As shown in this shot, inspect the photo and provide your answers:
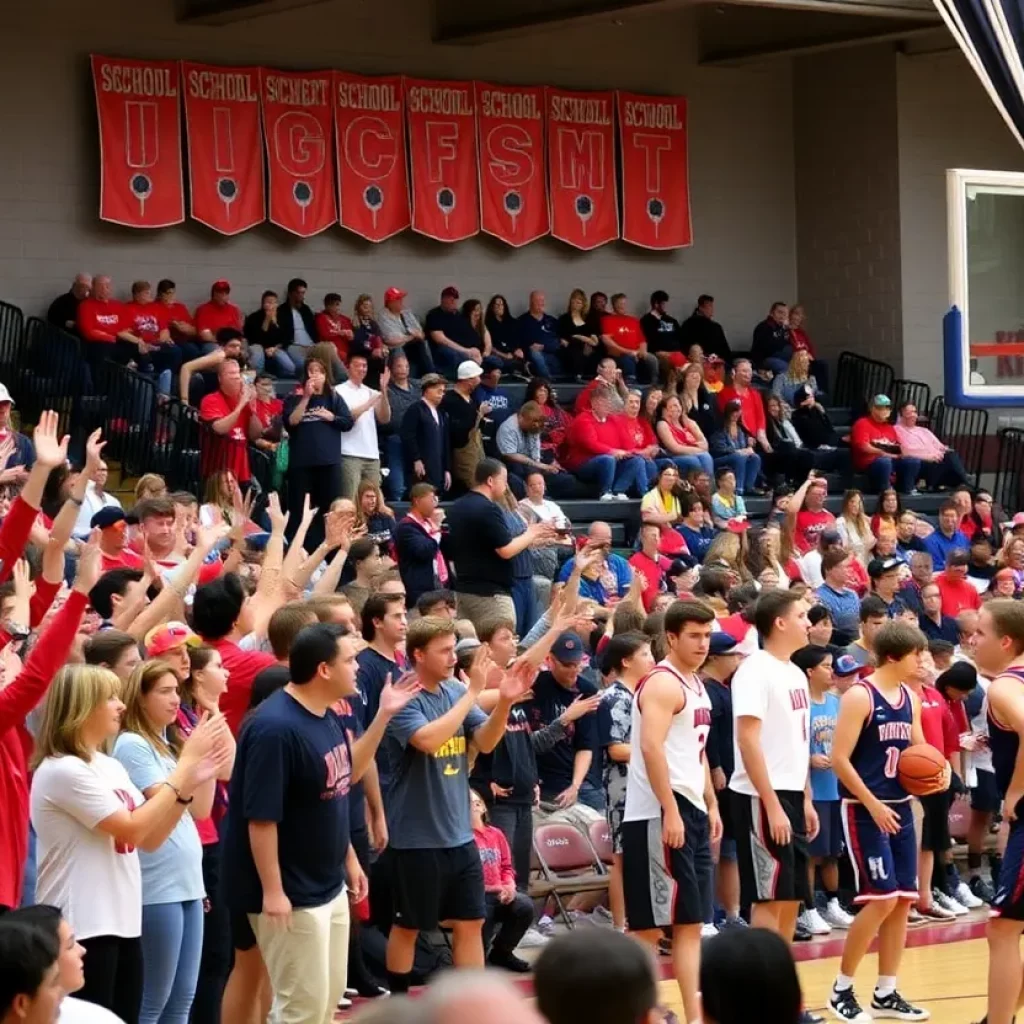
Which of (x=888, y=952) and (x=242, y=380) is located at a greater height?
(x=242, y=380)

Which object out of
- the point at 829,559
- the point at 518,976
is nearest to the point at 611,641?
the point at 518,976

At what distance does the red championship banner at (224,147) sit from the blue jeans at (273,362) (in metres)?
1.85

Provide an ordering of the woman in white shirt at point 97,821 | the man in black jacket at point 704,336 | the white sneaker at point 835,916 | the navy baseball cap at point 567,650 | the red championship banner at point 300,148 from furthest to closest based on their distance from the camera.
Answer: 1. the man in black jacket at point 704,336
2. the red championship banner at point 300,148
3. the white sneaker at point 835,916
4. the navy baseball cap at point 567,650
5. the woman in white shirt at point 97,821

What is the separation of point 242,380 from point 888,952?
8423 millimetres

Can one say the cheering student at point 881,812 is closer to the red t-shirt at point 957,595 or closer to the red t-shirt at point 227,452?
the red t-shirt at point 957,595

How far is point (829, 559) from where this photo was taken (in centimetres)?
1464

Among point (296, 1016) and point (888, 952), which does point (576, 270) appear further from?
point (296, 1016)

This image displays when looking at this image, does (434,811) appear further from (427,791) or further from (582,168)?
(582,168)

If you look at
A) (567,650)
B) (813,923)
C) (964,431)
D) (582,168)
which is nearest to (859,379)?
(964,431)

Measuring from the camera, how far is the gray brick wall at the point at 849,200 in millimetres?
22344

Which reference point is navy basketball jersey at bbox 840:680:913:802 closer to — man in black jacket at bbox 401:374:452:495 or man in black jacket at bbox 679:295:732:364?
man in black jacket at bbox 401:374:452:495

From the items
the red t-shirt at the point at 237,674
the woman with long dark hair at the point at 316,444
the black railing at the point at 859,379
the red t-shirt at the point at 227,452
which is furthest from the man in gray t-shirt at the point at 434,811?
the black railing at the point at 859,379

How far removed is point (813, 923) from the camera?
11.1m

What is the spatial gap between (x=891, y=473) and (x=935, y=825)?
8349mm
